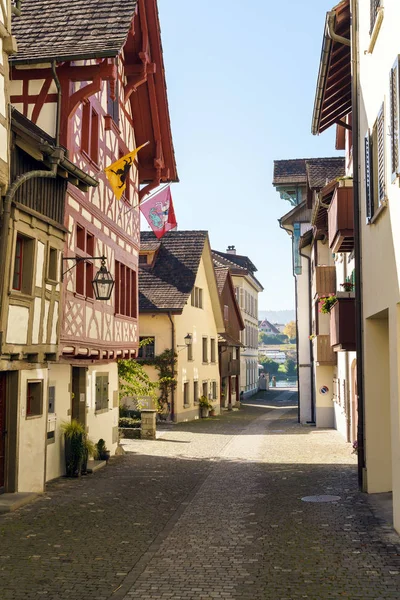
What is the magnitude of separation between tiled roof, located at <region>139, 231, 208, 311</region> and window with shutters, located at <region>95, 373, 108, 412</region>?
42.8 ft

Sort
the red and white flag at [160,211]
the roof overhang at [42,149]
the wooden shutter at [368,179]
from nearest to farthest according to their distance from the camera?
the roof overhang at [42,149], the wooden shutter at [368,179], the red and white flag at [160,211]

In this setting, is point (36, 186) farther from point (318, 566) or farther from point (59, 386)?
point (318, 566)

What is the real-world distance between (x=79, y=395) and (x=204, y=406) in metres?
20.4

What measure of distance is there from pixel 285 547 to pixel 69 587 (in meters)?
3.08

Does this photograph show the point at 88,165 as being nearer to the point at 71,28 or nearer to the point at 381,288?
the point at 71,28

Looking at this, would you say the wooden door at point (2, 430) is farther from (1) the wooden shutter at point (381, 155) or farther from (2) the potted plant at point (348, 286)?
(2) the potted plant at point (348, 286)

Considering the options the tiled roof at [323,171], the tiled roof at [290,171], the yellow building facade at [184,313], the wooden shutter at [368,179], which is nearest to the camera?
the wooden shutter at [368,179]

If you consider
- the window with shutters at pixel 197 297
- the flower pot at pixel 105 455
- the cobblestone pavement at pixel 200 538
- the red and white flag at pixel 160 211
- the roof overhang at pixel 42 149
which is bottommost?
the cobblestone pavement at pixel 200 538

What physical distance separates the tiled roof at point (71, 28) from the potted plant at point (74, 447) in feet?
25.6

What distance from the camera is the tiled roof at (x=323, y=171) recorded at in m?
28.4

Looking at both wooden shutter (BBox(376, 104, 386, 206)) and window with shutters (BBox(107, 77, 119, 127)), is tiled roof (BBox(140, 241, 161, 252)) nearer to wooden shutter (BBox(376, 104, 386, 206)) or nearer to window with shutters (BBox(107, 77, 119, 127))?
window with shutters (BBox(107, 77, 119, 127))

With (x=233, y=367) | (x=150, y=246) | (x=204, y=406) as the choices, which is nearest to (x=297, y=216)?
(x=150, y=246)

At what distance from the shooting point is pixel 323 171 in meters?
29.1

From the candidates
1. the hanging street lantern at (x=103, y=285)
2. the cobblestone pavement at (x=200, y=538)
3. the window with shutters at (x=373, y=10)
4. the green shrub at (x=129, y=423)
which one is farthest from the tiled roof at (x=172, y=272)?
the window with shutters at (x=373, y=10)
